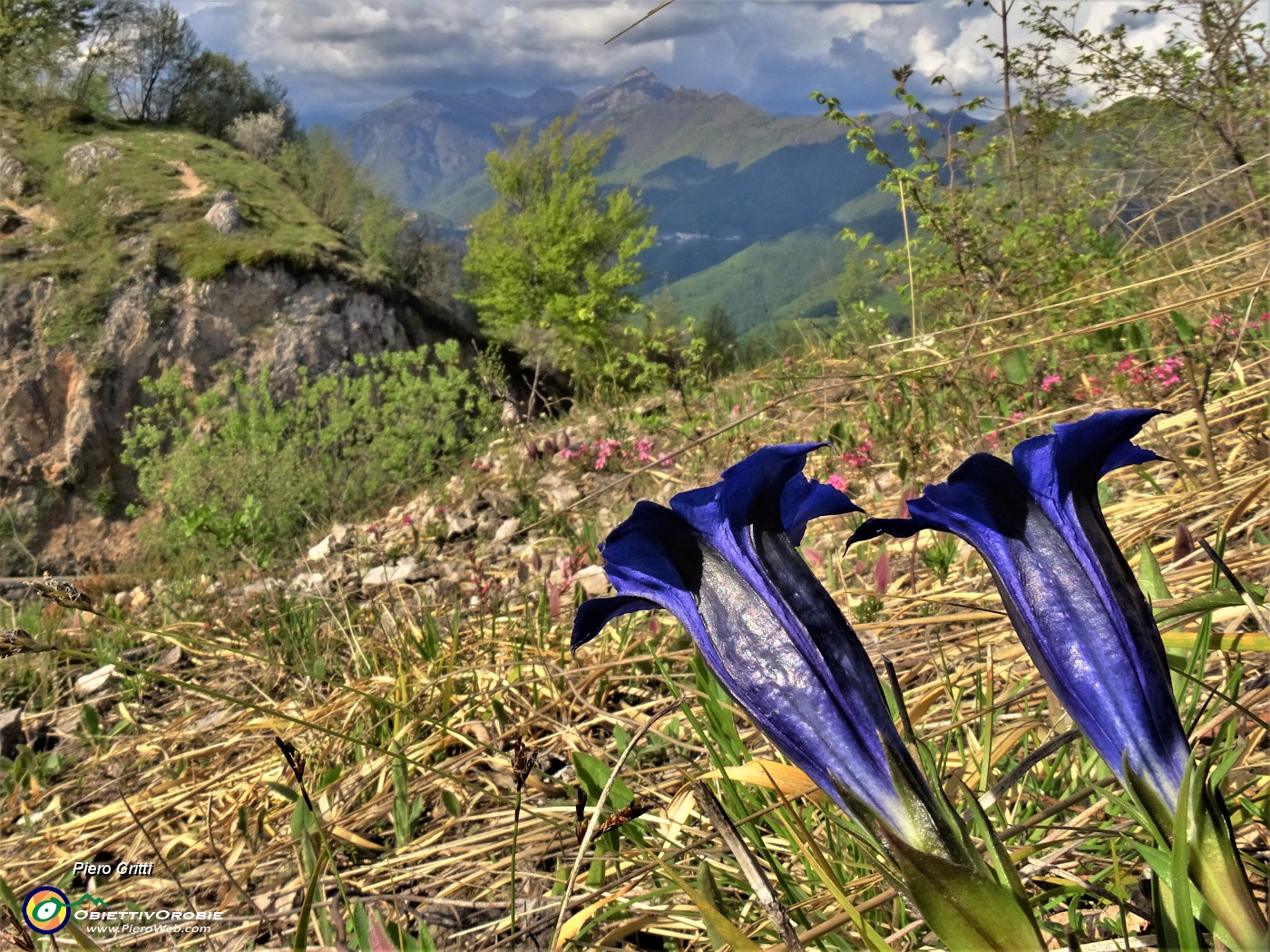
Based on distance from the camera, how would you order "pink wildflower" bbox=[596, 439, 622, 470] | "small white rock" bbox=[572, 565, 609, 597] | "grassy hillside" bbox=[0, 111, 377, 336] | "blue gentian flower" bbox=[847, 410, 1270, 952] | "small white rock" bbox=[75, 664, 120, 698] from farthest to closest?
"grassy hillside" bbox=[0, 111, 377, 336], "pink wildflower" bbox=[596, 439, 622, 470], "small white rock" bbox=[75, 664, 120, 698], "small white rock" bbox=[572, 565, 609, 597], "blue gentian flower" bbox=[847, 410, 1270, 952]

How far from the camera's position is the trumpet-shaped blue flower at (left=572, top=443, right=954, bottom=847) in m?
0.79

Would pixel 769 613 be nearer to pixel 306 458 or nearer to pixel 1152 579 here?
pixel 1152 579

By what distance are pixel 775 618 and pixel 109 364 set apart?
11870 millimetres

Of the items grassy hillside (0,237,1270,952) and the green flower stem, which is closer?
the green flower stem

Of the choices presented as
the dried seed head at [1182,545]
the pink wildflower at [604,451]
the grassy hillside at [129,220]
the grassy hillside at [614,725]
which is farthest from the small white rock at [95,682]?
the grassy hillside at [129,220]

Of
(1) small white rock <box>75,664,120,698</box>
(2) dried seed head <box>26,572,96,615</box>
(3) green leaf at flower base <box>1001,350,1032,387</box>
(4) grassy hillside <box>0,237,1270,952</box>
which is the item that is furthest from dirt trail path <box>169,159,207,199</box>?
(2) dried seed head <box>26,572,96,615</box>

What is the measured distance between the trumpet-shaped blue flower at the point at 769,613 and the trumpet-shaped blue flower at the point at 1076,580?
8cm

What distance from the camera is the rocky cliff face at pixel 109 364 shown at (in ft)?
33.1

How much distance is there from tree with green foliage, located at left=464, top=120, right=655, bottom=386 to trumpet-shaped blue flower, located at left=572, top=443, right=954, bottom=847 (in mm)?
21373

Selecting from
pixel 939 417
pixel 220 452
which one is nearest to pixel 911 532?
pixel 939 417

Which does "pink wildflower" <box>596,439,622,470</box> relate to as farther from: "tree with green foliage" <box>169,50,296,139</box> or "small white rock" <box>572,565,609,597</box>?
"tree with green foliage" <box>169,50,296,139</box>

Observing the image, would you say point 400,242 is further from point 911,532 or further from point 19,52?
point 911,532

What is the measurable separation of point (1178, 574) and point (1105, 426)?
1.35 m

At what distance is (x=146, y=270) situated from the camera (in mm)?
11141
